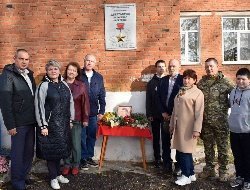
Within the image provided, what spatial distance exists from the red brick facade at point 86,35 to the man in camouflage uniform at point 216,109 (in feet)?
5.54

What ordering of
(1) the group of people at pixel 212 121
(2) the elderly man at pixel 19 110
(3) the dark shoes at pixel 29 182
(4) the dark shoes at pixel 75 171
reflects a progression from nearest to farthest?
(2) the elderly man at pixel 19 110
(1) the group of people at pixel 212 121
(3) the dark shoes at pixel 29 182
(4) the dark shoes at pixel 75 171

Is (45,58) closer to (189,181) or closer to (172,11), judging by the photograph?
(172,11)

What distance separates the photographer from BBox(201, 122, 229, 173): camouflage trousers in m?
4.93

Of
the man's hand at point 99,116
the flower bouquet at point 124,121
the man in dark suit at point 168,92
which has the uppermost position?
the man in dark suit at point 168,92

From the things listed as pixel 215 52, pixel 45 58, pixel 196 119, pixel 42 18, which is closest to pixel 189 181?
pixel 196 119

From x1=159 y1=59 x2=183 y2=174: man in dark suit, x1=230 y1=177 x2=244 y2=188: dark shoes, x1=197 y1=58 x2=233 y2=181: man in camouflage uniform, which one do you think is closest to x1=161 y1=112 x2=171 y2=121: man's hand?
x1=159 y1=59 x2=183 y2=174: man in dark suit

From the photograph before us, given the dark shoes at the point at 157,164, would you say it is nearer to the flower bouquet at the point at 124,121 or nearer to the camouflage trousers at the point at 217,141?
the flower bouquet at the point at 124,121

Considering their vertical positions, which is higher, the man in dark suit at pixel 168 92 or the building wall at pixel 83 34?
the building wall at pixel 83 34

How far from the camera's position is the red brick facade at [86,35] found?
6.49 m

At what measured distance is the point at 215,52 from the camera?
6855mm

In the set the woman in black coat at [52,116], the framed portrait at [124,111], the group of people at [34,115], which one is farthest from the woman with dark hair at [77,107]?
the framed portrait at [124,111]

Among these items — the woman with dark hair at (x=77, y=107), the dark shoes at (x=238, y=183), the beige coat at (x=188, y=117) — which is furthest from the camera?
the woman with dark hair at (x=77, y=107)

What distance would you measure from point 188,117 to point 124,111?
1.69 m

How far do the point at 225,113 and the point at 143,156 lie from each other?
173 cm
